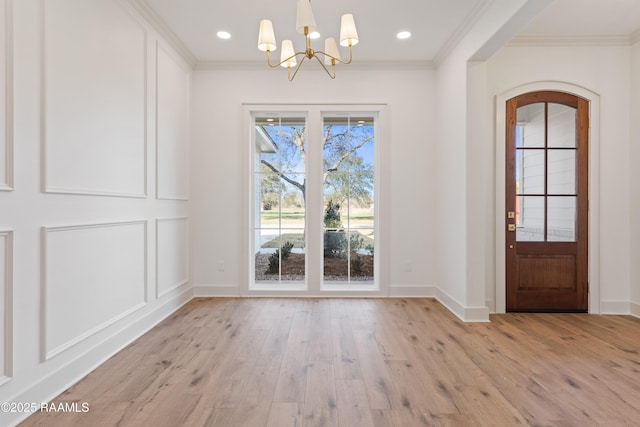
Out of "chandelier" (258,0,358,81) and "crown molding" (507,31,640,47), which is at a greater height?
"crown molding" (507,31,640,47)

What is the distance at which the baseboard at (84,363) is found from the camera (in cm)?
183

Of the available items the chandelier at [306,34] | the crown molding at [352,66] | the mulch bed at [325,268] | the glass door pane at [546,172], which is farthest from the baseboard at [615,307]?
the chandelier at [306,34]

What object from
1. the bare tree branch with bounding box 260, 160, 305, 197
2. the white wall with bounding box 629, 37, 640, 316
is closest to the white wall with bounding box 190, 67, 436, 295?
the bare tree branch with bounding box 260, 160, 305, 197

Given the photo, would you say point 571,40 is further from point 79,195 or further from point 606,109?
point 79,195

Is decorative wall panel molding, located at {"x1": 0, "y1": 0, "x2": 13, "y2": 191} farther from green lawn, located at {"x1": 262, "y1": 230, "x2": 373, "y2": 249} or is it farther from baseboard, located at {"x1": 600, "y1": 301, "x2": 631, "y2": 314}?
baseboard, located at {"x1": 600, "y1": 301, "x2": 631, "y2": 314}

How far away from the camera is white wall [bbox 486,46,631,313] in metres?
3.56

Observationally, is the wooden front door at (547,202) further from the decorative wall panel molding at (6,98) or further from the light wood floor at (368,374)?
the decorative wall panel molding at (6,98)

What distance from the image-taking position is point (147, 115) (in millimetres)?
3119

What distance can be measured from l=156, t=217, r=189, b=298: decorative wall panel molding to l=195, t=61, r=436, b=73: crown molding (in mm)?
1903

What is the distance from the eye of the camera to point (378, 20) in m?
3.24

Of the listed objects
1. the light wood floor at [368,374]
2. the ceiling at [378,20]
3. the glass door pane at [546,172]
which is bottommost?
the light wood floor at [368,374]

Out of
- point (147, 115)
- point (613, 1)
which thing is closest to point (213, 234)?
point (147, 115)

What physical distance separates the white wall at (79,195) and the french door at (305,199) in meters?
1.24

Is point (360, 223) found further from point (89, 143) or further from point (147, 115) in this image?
point (89, 143)
